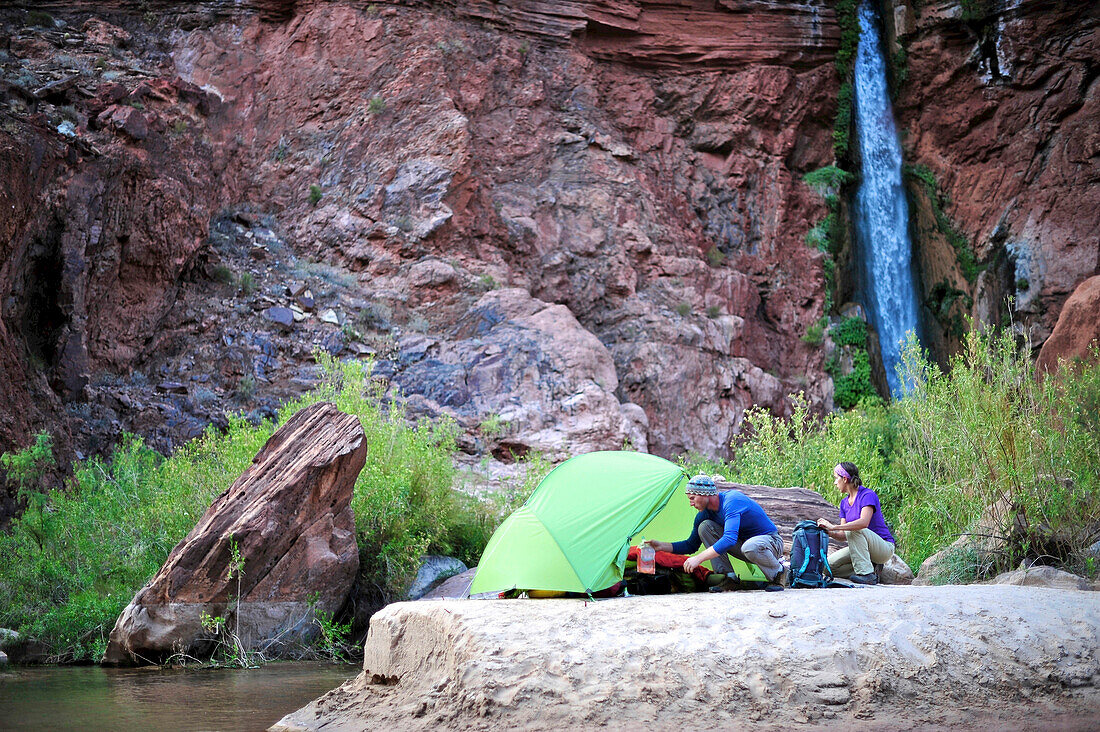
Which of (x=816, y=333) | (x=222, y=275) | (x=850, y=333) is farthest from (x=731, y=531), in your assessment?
(x=850, y=333)

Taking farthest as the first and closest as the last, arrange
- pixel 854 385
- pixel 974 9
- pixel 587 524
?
pixel 974 9, pixel 854 385, pixel 587 524

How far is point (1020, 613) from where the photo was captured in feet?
20.9

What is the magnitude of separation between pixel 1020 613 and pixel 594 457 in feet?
12.5

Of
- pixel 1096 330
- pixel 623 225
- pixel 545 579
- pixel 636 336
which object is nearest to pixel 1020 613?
pixel 545 579

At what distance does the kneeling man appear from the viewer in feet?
24.9

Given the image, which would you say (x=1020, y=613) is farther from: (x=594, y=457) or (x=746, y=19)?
(x=746, y=19)

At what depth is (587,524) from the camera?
7.91m

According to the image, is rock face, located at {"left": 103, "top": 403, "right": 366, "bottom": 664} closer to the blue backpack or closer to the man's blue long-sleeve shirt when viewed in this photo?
the man's blue long-sleeve shirt

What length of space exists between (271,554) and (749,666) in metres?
6.39

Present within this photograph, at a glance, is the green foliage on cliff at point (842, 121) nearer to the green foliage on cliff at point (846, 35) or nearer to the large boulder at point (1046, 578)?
the green foliage on cliff at point (846, 35)

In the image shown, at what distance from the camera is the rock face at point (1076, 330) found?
12602 millimetres

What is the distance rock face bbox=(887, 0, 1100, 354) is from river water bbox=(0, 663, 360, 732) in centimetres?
2079

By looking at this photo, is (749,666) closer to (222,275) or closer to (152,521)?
(152,521)

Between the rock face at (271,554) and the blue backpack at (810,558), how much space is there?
534 cm
